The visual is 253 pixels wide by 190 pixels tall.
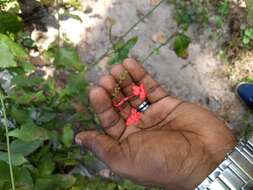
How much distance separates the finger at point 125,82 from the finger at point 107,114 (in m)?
0.10

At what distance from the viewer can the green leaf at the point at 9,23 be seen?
228 cm

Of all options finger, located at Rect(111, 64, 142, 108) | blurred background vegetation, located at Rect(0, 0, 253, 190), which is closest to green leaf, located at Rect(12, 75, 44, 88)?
blurred background vegetation, located at Rect(0, 0, 253, 190)

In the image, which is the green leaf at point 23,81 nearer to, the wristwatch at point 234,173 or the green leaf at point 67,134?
the green leaf at point 67,134

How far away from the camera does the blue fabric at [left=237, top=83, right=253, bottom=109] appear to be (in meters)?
3.00

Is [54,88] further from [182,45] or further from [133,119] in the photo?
[182,45]

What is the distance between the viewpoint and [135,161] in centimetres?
183

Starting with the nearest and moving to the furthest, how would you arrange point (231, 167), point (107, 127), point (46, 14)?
point (231, 167)
point (107, 127)
point (46, 14)

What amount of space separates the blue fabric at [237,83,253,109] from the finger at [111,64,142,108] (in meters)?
1.15

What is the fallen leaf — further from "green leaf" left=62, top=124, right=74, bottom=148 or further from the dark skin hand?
"green leaf" left=62, top=124, right=74, bottom=148

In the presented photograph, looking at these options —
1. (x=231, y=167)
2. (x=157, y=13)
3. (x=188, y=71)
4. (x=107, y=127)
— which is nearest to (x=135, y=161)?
(x=107, y=127)

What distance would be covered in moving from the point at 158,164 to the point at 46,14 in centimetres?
153

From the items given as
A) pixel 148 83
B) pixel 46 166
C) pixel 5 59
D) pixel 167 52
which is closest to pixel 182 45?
pixel 167 52

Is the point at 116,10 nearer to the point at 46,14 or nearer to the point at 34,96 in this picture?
the point at 46,14

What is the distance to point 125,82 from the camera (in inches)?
81.0
